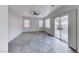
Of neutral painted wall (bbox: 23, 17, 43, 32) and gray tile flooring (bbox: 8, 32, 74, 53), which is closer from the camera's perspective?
gray tile flooring (bbox: 8, 32, 74, 53)

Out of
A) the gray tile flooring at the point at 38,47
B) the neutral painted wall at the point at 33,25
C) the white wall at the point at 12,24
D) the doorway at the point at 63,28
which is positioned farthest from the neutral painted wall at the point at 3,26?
the neutral painted wall at the point at 33,25

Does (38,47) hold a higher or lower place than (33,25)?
lower

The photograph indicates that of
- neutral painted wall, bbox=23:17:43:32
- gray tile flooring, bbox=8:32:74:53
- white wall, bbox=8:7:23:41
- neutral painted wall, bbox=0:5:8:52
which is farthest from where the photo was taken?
neutral painted wall, bbox=23:17:43:32

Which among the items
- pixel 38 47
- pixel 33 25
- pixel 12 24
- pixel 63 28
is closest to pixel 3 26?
pixel 38 47

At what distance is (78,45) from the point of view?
3766 millimetres

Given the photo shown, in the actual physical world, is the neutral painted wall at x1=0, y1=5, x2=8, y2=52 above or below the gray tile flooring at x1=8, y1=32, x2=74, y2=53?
above

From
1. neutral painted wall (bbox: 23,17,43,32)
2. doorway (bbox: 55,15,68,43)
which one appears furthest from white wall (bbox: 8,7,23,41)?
neutral painted wall (bbox: 23,17,43,32)

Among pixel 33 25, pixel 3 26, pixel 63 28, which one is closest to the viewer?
pixel 3 26

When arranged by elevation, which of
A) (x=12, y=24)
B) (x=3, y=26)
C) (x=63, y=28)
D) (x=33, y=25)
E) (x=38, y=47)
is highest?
(x=33, y=25)

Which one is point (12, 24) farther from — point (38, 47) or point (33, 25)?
point (33, 25)

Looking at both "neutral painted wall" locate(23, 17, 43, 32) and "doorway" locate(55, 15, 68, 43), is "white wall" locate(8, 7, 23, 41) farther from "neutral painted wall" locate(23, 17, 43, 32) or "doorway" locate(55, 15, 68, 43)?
"neutral painted wall" locate(23, 17, 43, 32)

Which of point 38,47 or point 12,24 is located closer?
point 38,47

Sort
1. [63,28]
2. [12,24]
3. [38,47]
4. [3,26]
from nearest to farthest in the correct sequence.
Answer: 1. [3,26]
2. [38,47]
3. [63,28]
4. [12,24]
